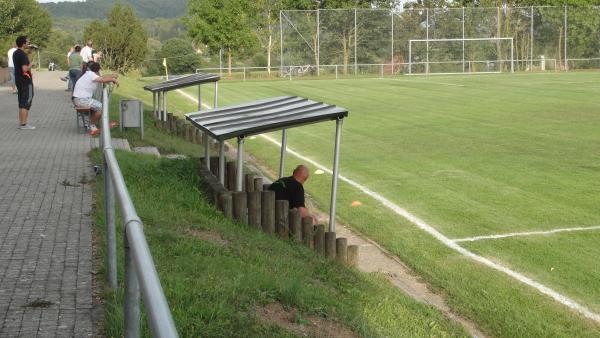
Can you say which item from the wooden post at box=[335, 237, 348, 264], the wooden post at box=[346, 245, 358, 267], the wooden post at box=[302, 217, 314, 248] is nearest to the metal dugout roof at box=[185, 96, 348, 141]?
the wooden post at box=[302, 217, 314, 248]

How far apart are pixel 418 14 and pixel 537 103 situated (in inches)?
1405

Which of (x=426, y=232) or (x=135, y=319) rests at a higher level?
(x=135, y=319)

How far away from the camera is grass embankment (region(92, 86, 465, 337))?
5879 mm

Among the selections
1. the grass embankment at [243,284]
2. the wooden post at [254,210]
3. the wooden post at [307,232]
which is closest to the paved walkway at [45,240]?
the grass embankment at [243,284]

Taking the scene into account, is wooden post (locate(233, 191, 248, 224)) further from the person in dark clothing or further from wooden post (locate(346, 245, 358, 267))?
wooden post (locate(346, 245, 358, 267))

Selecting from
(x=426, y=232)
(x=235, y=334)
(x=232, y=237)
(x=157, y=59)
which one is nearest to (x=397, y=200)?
(x=426, y=232)

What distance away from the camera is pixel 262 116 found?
35.2 feet

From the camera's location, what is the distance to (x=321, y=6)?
87.6 meters

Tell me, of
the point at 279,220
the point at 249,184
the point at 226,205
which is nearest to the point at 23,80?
the point at 249,184

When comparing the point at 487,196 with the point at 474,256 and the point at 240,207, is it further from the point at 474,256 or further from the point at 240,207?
the point at 240,207

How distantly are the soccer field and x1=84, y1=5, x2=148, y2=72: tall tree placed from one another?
106ft

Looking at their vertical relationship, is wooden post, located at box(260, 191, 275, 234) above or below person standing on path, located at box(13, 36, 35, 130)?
below

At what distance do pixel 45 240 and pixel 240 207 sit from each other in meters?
2.62

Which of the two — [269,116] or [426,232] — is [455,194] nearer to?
[426,232]
